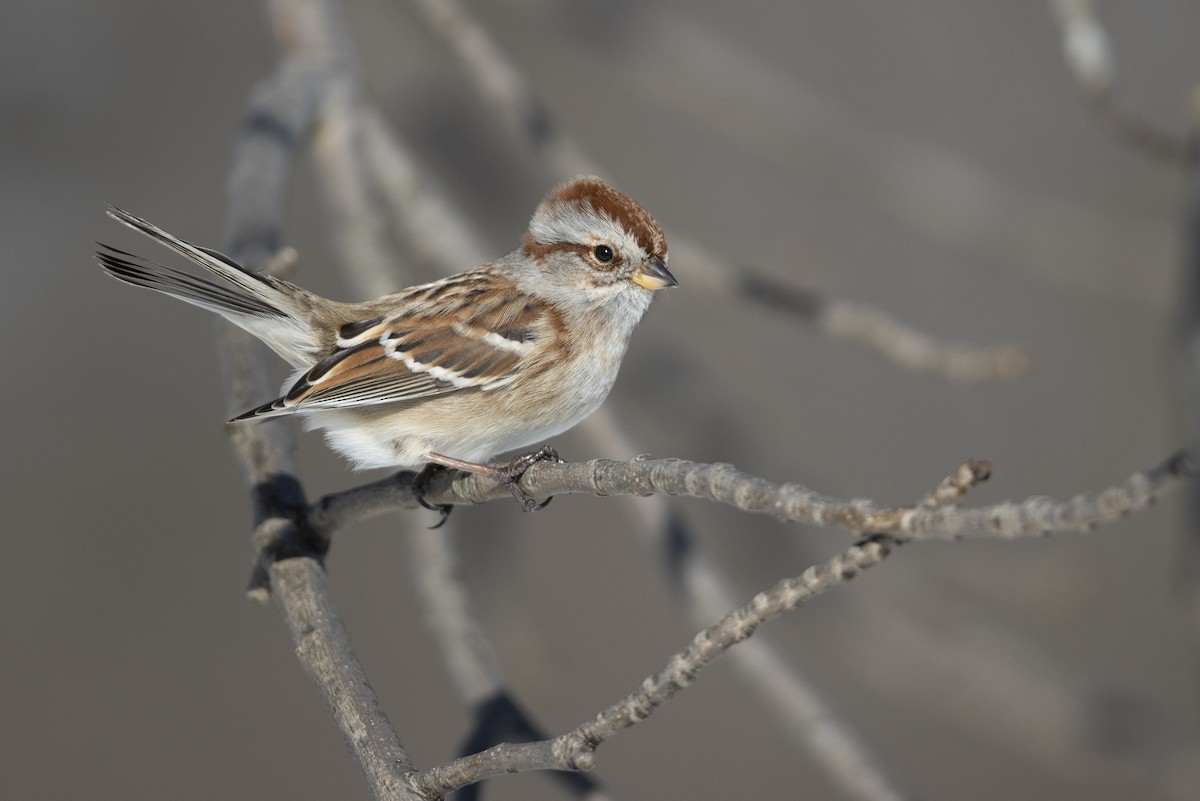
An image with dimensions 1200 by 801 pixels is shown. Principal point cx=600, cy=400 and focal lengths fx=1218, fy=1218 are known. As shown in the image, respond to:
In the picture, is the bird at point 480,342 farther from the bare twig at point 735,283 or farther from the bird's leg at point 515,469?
the bare twig at point 735,283

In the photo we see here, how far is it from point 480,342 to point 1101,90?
5.58 feet

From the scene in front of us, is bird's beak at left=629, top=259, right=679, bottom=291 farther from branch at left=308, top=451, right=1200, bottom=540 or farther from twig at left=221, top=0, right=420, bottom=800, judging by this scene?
branch at left=308, top=451, right=1200, bottom=540

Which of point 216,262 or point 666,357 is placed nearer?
A: point 216,262

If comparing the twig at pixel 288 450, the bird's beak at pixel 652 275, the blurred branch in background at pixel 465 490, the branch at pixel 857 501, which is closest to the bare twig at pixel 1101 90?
the blurred branch in background at pixel 465 490

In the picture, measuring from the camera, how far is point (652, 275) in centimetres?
303

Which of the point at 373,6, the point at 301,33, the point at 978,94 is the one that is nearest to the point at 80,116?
the point at 373,6

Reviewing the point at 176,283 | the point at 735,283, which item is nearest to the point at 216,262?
the point at 176,283

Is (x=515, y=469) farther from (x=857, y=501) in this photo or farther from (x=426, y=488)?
(x=857, y=501)

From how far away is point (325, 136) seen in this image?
348 centimetres

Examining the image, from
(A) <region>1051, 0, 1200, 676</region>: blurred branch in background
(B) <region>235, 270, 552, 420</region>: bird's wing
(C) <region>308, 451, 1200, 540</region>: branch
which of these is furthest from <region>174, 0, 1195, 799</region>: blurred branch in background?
(A) <region>1051, 0, 1200, 676</region>: blurred branch in background

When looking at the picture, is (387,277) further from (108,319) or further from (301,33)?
(108,319)

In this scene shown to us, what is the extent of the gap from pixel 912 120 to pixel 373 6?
8.05 ft

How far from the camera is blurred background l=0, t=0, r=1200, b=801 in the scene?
434 cm

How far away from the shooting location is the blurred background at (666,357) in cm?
434
